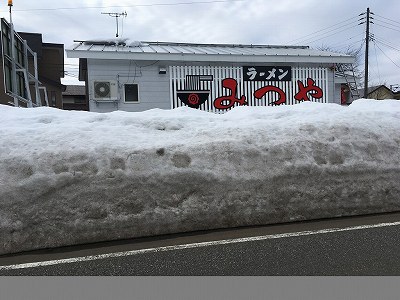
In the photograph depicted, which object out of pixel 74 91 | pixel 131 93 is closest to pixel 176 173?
pixel 131 93

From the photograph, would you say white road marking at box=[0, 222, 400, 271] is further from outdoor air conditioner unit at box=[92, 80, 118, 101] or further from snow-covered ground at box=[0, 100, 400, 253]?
outdoor air conditioner unit at box=[92, 80, 118, 101]

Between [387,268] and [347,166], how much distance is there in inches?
98.8

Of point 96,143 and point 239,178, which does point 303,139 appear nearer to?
point 239,178

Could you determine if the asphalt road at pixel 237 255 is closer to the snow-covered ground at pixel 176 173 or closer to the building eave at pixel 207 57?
the snow-covered ground at pixel 176 173

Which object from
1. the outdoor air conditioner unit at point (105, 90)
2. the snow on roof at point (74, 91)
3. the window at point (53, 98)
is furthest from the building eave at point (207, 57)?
the snow on roof at point (74, 91)

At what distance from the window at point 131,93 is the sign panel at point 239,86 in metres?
1.36

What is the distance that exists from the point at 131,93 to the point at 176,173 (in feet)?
31.2

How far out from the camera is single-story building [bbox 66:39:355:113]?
13398mm

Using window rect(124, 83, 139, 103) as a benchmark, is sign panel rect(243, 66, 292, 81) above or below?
above

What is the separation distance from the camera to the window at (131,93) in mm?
13852

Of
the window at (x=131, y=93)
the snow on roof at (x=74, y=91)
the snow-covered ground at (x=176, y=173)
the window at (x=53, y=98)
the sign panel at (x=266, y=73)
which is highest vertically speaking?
the snow on roof at (x=74, y=91)

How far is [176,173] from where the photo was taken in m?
5.06

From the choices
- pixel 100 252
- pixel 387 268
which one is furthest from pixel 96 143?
pixel 387 268

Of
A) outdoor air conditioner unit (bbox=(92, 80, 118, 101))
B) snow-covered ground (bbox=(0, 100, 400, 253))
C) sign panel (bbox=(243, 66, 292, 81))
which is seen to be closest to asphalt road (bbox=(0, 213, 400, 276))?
snow-covered ground (bbox=(0, 100, 400, 253))
